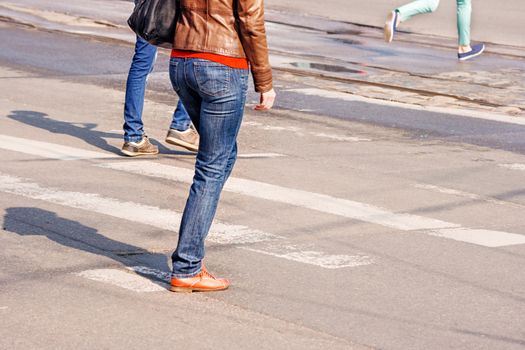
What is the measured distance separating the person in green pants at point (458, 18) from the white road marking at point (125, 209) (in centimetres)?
776

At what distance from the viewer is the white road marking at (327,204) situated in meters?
7.65

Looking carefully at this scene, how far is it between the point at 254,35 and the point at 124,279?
1430 mm

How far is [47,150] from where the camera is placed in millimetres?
9742

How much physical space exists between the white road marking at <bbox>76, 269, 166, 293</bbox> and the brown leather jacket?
117cm

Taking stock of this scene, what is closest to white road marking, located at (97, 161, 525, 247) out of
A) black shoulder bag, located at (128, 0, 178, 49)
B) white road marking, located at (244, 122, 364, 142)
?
white road marking, located at (244, 122, 364, 142)

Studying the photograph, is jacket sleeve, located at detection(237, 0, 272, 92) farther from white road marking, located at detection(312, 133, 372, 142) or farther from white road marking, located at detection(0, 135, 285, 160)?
white road marking, located at detection(312, 133, 372, 142)

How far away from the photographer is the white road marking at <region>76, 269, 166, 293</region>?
20.3 feet

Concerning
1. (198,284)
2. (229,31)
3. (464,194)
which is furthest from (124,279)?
(464,194)

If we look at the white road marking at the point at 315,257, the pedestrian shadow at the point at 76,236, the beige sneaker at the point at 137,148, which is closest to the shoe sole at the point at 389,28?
the beige sneaker at the point at 137,148

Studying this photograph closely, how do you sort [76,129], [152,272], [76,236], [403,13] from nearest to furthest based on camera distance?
[152,272]
[76,236]
[76,129]
[403,13]

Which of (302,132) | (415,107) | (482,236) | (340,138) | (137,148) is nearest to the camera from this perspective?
(482,236)

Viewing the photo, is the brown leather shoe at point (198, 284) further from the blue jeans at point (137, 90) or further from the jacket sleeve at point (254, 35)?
the blue jeans at point (137, 90)

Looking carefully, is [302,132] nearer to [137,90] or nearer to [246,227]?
[137,90]

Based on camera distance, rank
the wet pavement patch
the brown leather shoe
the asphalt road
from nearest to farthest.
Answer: the asphalt road < the brown leather shoe < the wet pavement patch
